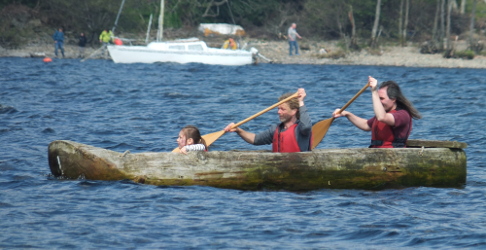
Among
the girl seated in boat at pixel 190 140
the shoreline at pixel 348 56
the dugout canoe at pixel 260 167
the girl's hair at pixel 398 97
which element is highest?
the girl's hair at pixel 398 97

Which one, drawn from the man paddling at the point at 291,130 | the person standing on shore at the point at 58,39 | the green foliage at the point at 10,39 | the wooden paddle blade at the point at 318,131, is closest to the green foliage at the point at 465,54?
the person standing on shore at the point at 58,39

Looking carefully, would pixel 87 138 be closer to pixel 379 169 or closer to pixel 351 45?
pixel 379 169

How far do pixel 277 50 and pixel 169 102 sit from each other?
899 inches

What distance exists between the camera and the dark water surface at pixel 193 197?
6852 millimetres

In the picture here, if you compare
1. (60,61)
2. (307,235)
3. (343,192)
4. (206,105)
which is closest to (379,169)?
(343,192)

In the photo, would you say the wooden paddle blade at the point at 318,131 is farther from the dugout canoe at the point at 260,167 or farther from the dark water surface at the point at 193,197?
the dark water surface at the point at 193,197

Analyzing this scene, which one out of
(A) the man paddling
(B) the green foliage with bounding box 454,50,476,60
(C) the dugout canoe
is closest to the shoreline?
(B) the green foliage with bounding box 454,50,476,60

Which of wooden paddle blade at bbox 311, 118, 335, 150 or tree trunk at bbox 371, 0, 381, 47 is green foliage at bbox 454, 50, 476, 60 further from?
wooden paddle blade at bbox 311, 118, 335, 150

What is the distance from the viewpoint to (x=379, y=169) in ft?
28.2

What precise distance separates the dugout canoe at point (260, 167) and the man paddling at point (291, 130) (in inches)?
8.9

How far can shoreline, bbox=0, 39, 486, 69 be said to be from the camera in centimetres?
3747

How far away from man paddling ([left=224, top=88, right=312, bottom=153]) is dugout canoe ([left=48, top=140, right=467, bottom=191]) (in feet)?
0.74

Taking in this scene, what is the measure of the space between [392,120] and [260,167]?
168 cm

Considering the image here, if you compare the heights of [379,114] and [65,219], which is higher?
[379,114]
